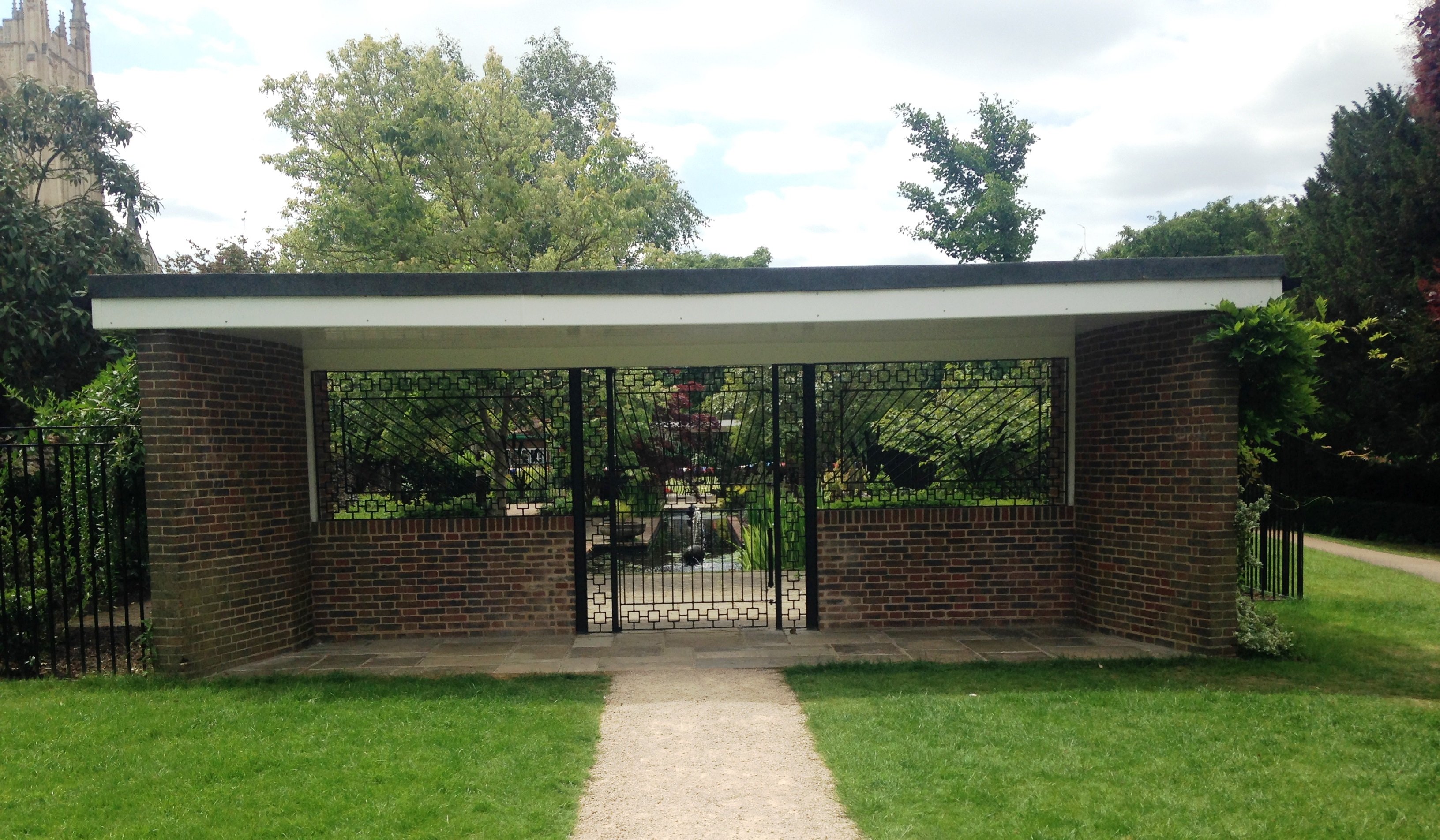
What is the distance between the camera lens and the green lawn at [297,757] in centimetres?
401

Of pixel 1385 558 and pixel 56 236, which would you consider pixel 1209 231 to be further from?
pixel 56 236

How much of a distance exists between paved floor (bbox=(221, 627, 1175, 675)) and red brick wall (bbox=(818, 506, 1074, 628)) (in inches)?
7.1

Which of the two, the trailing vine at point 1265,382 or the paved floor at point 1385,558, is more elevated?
the trailing vine at point 1265,382

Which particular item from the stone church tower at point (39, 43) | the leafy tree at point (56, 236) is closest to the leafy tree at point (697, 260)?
the leafy tree at point (56, 236)

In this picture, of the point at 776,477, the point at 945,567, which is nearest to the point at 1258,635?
the point at 945,567

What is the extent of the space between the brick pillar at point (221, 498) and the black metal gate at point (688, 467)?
232cm

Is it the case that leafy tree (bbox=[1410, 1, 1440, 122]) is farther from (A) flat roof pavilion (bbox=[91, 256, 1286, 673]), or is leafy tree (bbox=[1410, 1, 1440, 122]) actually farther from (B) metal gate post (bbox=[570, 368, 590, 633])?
(B) metal gate post (bbox=[570, 368, 590, 633])

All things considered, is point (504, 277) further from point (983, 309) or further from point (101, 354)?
point (101, 354)

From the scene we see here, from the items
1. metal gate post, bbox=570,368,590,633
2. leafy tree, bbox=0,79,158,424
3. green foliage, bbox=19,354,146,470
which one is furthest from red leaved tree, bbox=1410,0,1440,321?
leafy tree, bbox=0,79,158,424

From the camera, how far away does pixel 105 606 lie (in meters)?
8.70

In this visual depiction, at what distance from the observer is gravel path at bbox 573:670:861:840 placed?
3984 millimetres

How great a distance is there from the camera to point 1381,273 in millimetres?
15766

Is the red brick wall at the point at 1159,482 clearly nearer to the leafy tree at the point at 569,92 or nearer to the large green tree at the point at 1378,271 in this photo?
the large green tree at the point at 1378,271

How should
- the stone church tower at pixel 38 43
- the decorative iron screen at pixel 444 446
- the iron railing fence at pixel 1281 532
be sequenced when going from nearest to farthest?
1. the decorative iron screen at pixel 444 446
2. the iron railing fence at pixel 1281 532
3. the stone church tower at pixel 38 43
